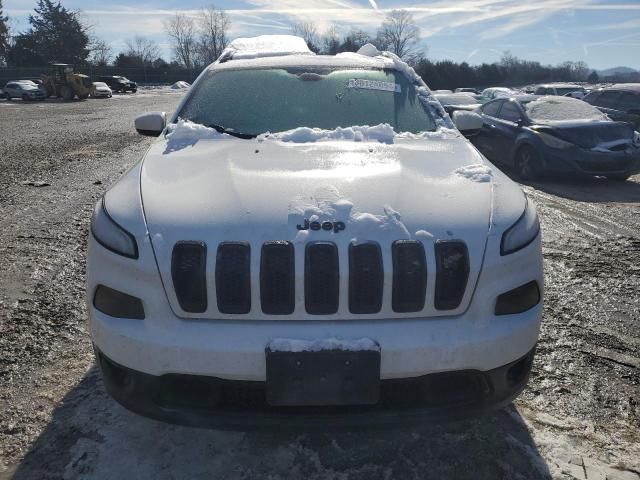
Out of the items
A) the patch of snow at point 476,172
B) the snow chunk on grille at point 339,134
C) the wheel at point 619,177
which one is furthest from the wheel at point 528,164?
the patch of snow at point 476,172

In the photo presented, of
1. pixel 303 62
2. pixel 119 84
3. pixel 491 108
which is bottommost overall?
pixel 491 108

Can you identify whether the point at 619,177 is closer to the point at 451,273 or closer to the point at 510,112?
the point at 510,112

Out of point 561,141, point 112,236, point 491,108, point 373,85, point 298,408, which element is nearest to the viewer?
point 298,408

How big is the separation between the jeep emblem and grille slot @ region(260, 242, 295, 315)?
11cm

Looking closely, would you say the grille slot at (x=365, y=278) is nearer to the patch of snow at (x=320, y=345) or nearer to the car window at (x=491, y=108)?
the patch of snow at (x=320, y=345)

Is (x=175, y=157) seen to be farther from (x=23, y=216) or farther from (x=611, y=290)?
(x=23, y=216)

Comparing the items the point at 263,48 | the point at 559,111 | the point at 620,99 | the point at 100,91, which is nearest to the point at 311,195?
the point at 263,48

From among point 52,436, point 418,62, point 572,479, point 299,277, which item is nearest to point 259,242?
point 299,277

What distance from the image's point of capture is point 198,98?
346 cm

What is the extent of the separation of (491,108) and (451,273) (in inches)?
362

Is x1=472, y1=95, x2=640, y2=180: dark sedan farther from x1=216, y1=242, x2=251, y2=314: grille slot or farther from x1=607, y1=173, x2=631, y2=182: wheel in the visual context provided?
x1=216, y1=242, x2=251, y2=314: grille slot

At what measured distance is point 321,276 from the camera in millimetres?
1849

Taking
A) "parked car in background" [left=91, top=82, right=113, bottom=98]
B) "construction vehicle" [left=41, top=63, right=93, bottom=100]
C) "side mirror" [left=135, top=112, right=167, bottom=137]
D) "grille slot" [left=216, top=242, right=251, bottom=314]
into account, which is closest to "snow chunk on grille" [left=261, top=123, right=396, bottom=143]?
"side mirror" [left=135, top=112, right=167, bottom=137]

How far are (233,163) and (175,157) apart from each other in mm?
376
